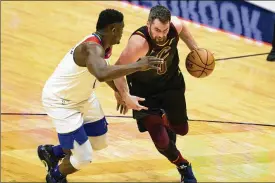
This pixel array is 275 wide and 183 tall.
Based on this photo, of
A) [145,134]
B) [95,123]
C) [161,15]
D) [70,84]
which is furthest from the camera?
[145,134]

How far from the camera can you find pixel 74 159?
517 centimetres

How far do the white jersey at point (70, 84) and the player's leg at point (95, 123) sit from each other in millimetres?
104

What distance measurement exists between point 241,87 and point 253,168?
1750 millimetres

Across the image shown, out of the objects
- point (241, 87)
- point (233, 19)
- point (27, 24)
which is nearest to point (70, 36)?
point (27, 24)

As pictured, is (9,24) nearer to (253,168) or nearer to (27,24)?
(27,24)

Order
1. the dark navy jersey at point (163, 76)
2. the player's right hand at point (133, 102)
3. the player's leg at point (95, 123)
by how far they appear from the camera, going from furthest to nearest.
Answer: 1. the player's leg at point (95, 123)
2. the dark navy jersey at point (163, 76)
3. the player's right hand at point (133, 102)

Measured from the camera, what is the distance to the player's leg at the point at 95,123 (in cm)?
525

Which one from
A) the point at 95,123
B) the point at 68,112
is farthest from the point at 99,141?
the point at 68,112

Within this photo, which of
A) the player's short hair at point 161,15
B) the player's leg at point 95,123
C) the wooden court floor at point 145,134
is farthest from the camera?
the wooden court floor at point 145,134

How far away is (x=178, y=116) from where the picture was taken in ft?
18.0

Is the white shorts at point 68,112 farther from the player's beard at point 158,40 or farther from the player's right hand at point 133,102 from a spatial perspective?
the player's beard at point 158,40

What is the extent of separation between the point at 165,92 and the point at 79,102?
2.40 ft

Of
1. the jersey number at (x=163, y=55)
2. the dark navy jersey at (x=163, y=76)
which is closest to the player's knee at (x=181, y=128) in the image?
the dark navy jersey at (x=163, y=76)

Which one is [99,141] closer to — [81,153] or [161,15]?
[81,153]
